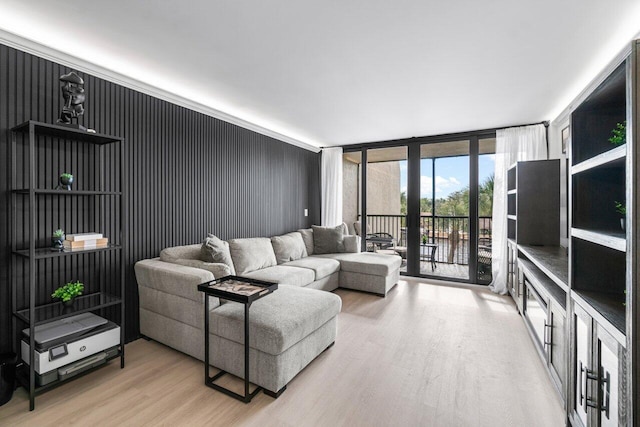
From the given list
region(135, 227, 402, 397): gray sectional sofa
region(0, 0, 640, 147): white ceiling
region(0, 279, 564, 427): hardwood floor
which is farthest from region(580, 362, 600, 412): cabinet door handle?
region(0, 0, 640, 147): white ceiling

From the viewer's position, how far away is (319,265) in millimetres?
3959

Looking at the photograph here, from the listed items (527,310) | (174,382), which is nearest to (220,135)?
(174,382)

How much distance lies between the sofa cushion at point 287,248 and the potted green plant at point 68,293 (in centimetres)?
232

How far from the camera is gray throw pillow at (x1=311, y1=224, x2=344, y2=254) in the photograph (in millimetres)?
4883

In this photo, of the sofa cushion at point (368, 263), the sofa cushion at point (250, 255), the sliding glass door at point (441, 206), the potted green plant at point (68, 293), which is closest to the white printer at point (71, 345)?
the potted green plant at point (68, 293)

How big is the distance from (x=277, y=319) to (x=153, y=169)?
6.83 feet

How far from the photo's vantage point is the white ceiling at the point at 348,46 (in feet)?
5.90

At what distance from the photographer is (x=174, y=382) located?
207 cm

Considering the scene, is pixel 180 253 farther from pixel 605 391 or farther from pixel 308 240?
pixel 605 391

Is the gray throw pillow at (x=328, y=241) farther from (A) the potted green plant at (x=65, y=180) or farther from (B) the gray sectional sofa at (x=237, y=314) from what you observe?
(A) the potted green plant at (x=65, y=180)

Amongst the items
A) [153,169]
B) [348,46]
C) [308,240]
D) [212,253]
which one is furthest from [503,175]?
[153,169]

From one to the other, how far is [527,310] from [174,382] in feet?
11.1

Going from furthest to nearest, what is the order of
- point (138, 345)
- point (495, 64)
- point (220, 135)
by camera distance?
point (220, 135)
point (138, 345)
point (495, 64)

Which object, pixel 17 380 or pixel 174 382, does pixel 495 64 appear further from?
pixel 17 380
